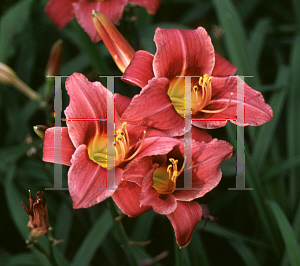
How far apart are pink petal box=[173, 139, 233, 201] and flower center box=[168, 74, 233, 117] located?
3.5 inches

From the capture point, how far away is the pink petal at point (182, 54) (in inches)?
24.4

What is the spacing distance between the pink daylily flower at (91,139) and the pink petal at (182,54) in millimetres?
120

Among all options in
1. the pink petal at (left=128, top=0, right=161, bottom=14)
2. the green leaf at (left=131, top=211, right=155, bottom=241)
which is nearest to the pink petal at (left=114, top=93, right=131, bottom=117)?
the pink petal at (left=128, top=0, right=161, bottom=14)

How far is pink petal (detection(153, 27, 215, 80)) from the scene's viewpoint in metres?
0.62

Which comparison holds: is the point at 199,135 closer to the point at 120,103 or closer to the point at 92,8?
the point at 120,103

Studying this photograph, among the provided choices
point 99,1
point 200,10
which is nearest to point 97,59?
point 99,1

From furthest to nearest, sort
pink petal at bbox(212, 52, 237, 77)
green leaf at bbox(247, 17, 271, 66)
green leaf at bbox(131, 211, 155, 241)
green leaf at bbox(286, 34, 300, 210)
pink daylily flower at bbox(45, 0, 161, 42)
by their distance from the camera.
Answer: green leaf at bbox(247, 17, 271, 66) < green leaf at bbox(286, 34, 300, 210) < green leaf at bbox(131, 211, 155, 241) < pink daylily flower at bbox(45, 0, 161, 42) < pink petal at bbox(212, 52, 237, 77)

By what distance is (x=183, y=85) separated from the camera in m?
0.72

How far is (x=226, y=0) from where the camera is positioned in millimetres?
1156

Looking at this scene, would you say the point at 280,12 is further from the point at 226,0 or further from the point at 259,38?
the point at 226,0

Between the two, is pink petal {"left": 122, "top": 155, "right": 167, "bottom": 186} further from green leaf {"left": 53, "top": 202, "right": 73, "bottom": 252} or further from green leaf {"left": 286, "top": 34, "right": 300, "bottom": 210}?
green leaf {"left": 286, "top": 34, "right": 300, "bottom": 210}

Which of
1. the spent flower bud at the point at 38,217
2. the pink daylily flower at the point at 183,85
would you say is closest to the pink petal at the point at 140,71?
the pink daylily flower at the point at 183,85

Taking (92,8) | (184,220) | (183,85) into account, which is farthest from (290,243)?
(92,8)

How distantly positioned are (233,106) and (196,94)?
92 mm
